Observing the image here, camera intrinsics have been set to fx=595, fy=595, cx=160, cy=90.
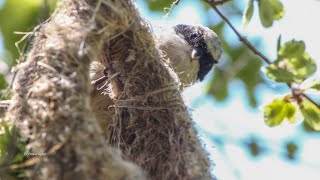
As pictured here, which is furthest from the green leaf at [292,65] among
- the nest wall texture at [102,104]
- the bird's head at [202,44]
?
the bird's head at [202,44]

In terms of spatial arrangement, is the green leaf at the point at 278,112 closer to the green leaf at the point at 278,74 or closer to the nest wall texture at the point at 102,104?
the green leaf at the point at 278,74

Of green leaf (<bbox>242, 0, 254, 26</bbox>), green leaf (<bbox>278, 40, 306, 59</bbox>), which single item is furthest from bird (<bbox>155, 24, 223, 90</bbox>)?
green leaf (<bbox>278, 40, 306, 59</bbox>)

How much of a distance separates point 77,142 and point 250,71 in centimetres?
124

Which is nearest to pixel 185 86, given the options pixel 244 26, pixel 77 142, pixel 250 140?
pixel 250 140

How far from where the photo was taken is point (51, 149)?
6.16 ft

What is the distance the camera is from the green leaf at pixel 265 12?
200 cm

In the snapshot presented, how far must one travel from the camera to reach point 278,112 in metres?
2.14

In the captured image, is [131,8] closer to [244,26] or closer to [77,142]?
[244,26]

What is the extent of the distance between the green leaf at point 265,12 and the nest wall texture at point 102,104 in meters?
0.59

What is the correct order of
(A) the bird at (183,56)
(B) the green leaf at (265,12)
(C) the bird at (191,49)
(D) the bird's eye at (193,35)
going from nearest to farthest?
(B) the green leaf at (265,12)
(A) the bird at (183,56)
(C) the bird at (191,49)
(D) the bird's eye at (193,35)

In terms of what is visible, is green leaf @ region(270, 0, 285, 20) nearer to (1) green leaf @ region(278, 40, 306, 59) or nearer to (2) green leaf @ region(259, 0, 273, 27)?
(2) green leaf @ region(259, 0, 273, 27)

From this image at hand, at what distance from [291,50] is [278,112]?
28cm

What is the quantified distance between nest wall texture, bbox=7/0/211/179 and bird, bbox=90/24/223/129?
0.5 inches

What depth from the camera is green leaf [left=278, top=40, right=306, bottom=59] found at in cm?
195
